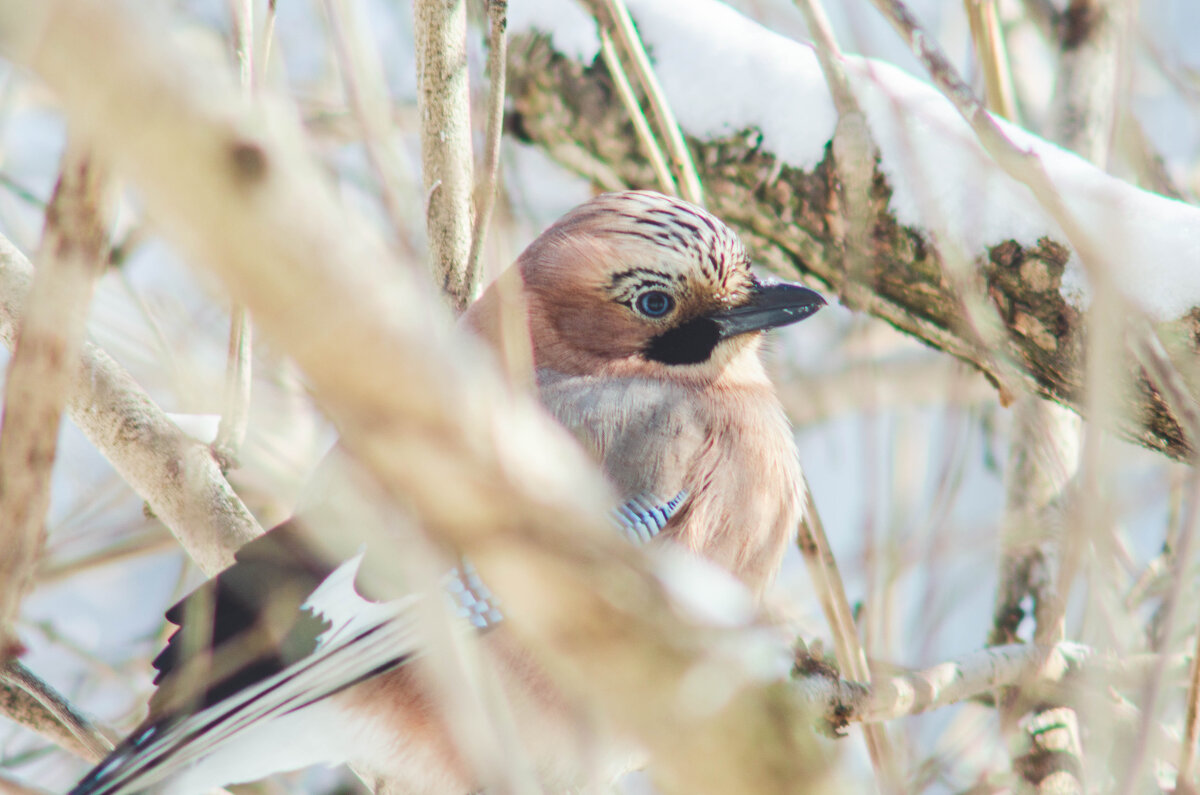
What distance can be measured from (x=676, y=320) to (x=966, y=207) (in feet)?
2.04

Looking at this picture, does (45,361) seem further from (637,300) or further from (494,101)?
(637,300)

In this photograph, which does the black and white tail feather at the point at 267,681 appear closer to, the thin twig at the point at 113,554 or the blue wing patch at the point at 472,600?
the blue wing patch at the point at 472,600

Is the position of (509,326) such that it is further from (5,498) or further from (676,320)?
(676,320)

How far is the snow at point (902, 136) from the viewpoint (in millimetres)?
1966

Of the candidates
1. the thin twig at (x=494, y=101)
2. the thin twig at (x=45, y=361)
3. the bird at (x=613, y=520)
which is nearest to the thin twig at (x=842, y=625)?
the bird at (x=613, y=520)

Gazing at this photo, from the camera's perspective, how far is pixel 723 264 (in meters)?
2.39

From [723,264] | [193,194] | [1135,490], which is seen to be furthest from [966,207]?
[193,194]

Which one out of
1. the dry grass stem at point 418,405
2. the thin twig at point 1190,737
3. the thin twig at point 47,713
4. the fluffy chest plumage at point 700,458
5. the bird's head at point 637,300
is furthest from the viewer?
the bird's head at point 637,300

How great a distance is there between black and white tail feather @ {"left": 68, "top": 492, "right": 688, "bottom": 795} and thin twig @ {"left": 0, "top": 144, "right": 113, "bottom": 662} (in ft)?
1.87

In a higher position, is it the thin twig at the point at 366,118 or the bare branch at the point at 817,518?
the thin twig at the point at 366,118

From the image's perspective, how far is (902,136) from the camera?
1.52m

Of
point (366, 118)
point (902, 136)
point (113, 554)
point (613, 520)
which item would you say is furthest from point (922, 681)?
point (113, 554)

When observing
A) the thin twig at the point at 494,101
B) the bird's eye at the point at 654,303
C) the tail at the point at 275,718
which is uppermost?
the thin twig at the point at 494,101

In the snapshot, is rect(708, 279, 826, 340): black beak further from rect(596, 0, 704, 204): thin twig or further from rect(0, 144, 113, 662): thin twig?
rect(0, 144, 113, 662): thin twig
